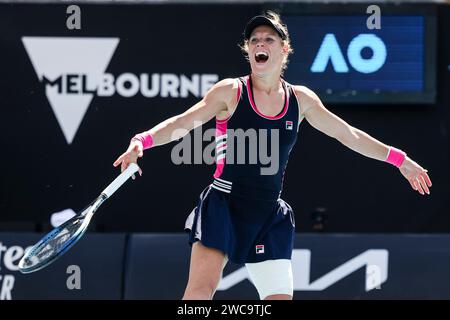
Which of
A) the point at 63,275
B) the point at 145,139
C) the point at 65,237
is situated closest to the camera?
the point at 145,139

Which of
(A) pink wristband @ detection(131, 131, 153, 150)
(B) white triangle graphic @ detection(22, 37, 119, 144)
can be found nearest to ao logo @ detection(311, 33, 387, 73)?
(B) white triangle graphic @ detection(22, 37, 119, 144)

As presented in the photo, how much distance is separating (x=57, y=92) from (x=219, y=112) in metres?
2.77

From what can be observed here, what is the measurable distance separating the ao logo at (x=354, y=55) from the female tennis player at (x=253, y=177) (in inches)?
89.0

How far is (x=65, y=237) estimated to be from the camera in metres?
5.72

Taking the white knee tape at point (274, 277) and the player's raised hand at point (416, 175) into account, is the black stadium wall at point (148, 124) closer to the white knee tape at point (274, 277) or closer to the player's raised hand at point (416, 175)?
the player's raised hand at point (416, 175)

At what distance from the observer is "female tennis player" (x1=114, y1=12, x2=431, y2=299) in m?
5.77

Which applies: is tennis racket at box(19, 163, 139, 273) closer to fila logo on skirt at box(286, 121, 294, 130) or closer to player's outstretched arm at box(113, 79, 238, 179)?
player's outstretched arm at box(113, 79, 238, 179)

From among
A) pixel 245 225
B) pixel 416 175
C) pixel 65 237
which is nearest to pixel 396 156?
pixel 416 175

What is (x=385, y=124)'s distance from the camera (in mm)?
8359

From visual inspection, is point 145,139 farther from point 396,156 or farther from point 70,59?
point 70,59

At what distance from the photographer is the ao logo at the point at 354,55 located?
8203mm

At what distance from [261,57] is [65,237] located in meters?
1.42

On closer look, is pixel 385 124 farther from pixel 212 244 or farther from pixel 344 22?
pixel 212 244

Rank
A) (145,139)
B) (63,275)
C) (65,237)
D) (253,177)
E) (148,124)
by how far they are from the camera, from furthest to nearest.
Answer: (148,124) < (63,275) < (253,177) < (65,237) < (145,139)
